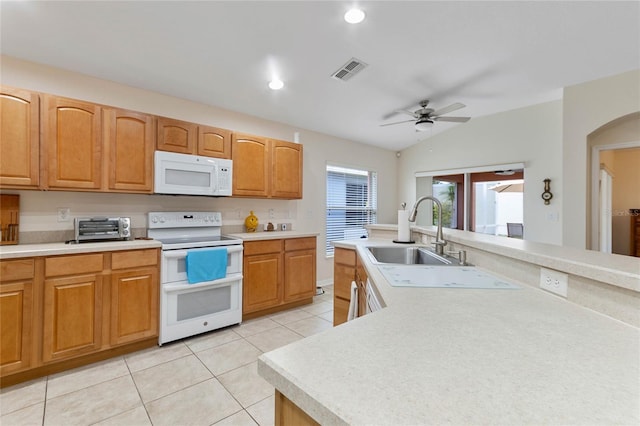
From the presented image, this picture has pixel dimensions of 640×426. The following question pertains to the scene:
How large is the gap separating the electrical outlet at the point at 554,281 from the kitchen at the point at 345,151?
9.99 feet

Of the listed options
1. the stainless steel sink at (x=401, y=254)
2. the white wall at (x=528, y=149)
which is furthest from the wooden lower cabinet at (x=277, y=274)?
the white wall at (x=528, y=149)

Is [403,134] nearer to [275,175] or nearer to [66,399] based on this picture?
[275,175]

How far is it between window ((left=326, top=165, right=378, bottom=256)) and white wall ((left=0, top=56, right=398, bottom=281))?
6.1 inches

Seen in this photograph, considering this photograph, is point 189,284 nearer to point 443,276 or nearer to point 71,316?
point 71,316

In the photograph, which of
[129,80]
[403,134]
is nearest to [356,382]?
[129,80]

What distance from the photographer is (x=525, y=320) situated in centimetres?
85

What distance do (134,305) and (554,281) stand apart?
2.88 metres

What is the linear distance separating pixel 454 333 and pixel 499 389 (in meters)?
0.24

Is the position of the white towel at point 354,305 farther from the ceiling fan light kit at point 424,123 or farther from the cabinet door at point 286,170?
the ceiling fan light kit at point 424,123

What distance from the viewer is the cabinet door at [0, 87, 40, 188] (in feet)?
6.83

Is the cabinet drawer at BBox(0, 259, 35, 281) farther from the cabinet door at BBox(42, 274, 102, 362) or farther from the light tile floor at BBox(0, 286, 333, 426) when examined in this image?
the light tile floor at BBox(0, 286, 333, 426)

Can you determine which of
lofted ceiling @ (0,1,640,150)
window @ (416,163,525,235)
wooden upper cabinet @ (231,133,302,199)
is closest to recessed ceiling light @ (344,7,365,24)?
lofted ceiling @ (0,1,640,150)

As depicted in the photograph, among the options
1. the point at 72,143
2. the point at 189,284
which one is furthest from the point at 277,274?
the point at 72,143

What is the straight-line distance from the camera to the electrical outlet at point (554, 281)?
1024 mm
